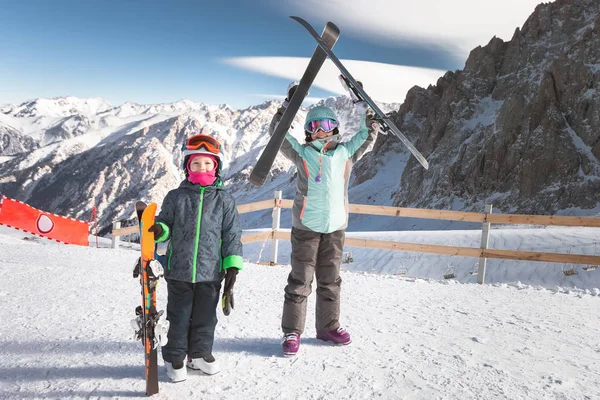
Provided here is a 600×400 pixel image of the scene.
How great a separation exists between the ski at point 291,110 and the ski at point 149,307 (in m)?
1.23

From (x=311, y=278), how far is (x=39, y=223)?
1037cm

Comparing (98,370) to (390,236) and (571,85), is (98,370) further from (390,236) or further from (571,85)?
(571,85)

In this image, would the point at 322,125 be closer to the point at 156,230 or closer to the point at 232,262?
the point at 232,262

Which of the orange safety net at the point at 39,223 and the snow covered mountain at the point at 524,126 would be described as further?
the snow covered mountain at the point at 524,126

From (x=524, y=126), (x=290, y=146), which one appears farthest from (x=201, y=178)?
(x=524, y=126)

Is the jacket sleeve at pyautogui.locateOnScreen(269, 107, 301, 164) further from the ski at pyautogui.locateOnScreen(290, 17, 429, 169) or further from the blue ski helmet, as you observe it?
the ski at pyautogui.locateOnScreen(290, 17, 429, 169)

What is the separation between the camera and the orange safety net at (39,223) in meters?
10.7

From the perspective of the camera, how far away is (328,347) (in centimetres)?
371

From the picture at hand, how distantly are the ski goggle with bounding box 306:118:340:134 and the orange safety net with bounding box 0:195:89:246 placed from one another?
996 cm

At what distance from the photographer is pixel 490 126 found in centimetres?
6500

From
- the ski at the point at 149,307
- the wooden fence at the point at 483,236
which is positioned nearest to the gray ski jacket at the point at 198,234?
the ski at the point at 149,307

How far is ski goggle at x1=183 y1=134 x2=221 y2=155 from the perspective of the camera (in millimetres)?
2920

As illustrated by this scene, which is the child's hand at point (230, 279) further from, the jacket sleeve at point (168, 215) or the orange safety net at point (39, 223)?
the orange safety net at point (39, 223)

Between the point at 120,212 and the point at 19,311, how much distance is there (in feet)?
687
